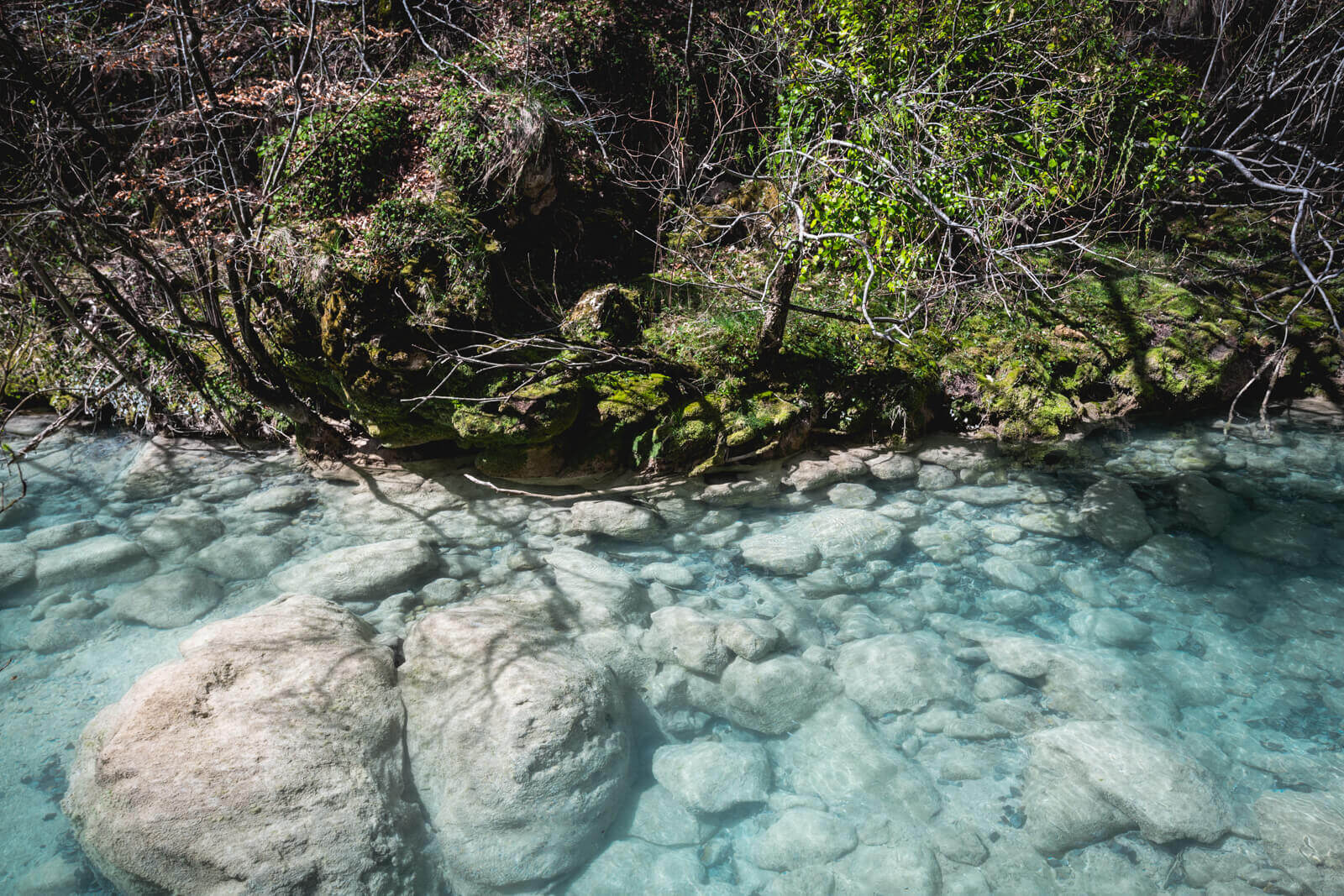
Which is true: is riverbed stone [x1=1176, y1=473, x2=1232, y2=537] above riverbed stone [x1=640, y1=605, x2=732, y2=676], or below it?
above

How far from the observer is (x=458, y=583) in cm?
420

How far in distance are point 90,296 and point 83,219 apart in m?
1.40

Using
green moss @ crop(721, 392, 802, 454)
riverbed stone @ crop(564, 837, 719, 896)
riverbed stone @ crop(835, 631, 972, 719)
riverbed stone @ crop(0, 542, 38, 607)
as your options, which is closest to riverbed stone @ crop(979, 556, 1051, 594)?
riverbed stone @ crop(835, 631, 972, 719)

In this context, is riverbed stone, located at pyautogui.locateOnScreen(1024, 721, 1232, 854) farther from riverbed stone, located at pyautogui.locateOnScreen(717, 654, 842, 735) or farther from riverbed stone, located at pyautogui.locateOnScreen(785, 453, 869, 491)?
riverbed stone, located at pyautogui.locateOnScreen(785, 453, 869, 491)

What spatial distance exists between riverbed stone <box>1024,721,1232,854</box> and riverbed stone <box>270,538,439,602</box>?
3.42 m

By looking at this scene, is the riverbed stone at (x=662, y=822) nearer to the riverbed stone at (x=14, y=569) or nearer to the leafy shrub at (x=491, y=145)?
the riverbed stone at (x=14, y=569)

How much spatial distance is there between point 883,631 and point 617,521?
1851 millimetres

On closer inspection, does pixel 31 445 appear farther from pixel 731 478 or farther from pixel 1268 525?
pixel 1268 525

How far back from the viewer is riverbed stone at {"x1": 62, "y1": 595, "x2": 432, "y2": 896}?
2506 millimetres

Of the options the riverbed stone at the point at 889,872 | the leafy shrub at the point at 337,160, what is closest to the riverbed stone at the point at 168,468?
the leafy shrub at the point at 337,160

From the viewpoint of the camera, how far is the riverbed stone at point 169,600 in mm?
3896

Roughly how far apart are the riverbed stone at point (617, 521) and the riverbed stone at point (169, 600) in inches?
86.6

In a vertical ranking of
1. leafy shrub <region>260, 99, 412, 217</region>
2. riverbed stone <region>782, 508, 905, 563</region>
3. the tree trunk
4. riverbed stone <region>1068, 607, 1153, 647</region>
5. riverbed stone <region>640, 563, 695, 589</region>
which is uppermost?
leafy shrub <region>260, 99, 412, 217</region>

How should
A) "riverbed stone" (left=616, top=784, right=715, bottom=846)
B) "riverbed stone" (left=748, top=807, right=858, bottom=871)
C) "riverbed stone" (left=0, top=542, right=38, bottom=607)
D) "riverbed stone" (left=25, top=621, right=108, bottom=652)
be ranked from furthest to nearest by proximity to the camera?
1. "riverbed stone" (left=0, top=542, right=38, bottom=607)
2. "riverbed stone" (left=25, top=621, right=108, bottom=652)
3. "riverbed stone" (left=616, top=784, right=715, bottom=846)
4. "riverbed stone" (left=748, top=807, right=858, bottom=871)
